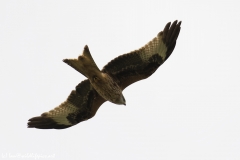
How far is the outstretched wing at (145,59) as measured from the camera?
11.8 metres

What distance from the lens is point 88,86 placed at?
12438 mm

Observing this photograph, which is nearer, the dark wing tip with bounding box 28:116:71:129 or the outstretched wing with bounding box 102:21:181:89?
the outstretched wing with bounding box 102:21:181:89

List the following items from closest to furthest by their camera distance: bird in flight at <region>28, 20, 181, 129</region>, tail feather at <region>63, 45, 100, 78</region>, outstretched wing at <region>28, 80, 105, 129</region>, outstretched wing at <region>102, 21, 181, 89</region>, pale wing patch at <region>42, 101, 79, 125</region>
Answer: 1. tail feather at <region>63, 45, 100, 78</region>
2. bird in flight at <region>28, 20, 181, 129</region>
3. outstretched wing at <region>102, 21, 181, 89</region>
4. outstretched wing at <region>28, 80, 105, 129</region>
5. pale wing patch at <region>42, 101, 79, 125</region>

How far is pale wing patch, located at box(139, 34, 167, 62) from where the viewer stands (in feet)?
38.7

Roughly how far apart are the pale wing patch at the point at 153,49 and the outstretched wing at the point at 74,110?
5.41 feet

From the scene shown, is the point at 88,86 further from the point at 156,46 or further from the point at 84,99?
the point at 156,46

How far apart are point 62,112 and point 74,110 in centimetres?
36

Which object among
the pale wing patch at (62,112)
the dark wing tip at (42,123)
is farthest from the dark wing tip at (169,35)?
the dark wing tip at (42,123)

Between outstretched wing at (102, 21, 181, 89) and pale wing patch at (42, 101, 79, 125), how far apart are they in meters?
1.72

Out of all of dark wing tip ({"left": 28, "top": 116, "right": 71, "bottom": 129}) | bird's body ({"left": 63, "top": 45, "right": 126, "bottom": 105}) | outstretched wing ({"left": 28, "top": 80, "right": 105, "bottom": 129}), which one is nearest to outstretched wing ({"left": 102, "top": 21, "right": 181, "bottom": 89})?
bird's body ({"left": 63, "top": 45, "right": 126, "bottom": 105})

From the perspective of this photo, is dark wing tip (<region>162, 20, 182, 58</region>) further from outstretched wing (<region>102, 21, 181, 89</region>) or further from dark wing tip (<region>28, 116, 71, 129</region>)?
dark wing tip (<region>28, 116, 71, 129</region>)

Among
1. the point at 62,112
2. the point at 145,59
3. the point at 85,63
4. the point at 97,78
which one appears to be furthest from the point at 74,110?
the point at 145,59

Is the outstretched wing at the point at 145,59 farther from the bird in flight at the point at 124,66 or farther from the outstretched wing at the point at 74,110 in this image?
the outstretched wing at the point at 74,110

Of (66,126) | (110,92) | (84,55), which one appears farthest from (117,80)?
(66,126)
